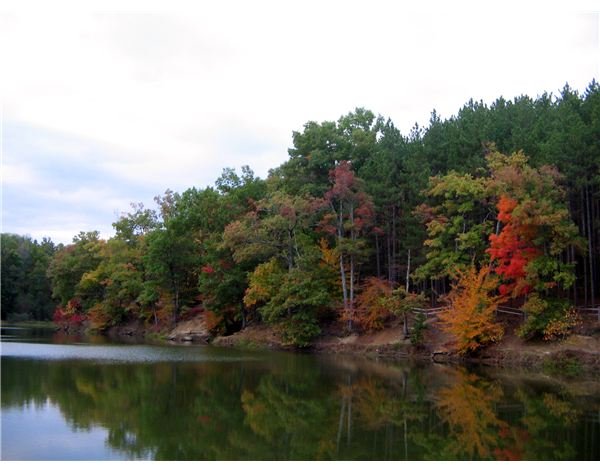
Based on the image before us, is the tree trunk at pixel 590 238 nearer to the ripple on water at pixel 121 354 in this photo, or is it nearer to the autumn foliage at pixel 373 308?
the autumn foliage at pixel 373 308

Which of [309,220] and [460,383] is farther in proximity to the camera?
[309,220]

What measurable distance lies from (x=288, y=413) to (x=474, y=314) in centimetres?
1770

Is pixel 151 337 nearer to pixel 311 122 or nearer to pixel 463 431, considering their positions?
pixel 311 122

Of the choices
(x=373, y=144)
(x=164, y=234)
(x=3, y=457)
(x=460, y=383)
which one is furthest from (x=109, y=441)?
(x=164, y=234)

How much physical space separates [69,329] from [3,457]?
207 feet

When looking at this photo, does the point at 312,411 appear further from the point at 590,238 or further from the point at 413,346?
the point at 590,238

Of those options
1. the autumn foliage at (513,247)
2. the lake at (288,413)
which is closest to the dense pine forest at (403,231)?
the autumn foliage at (513,247)

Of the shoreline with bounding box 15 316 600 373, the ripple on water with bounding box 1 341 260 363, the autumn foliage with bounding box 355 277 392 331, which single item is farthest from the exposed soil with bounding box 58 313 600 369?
the ripple on water with bounding box 1 341 260 363

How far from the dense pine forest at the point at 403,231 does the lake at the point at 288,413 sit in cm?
673

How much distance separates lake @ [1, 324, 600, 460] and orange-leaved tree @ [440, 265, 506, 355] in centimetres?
379

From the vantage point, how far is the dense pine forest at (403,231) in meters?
32.0

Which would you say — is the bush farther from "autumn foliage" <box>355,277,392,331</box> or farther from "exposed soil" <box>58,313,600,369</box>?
"autumn foliage" <box>355,277,392,331</box>

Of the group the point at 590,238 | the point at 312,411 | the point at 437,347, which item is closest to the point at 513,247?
the point at 590,238

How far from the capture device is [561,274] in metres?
30.4
